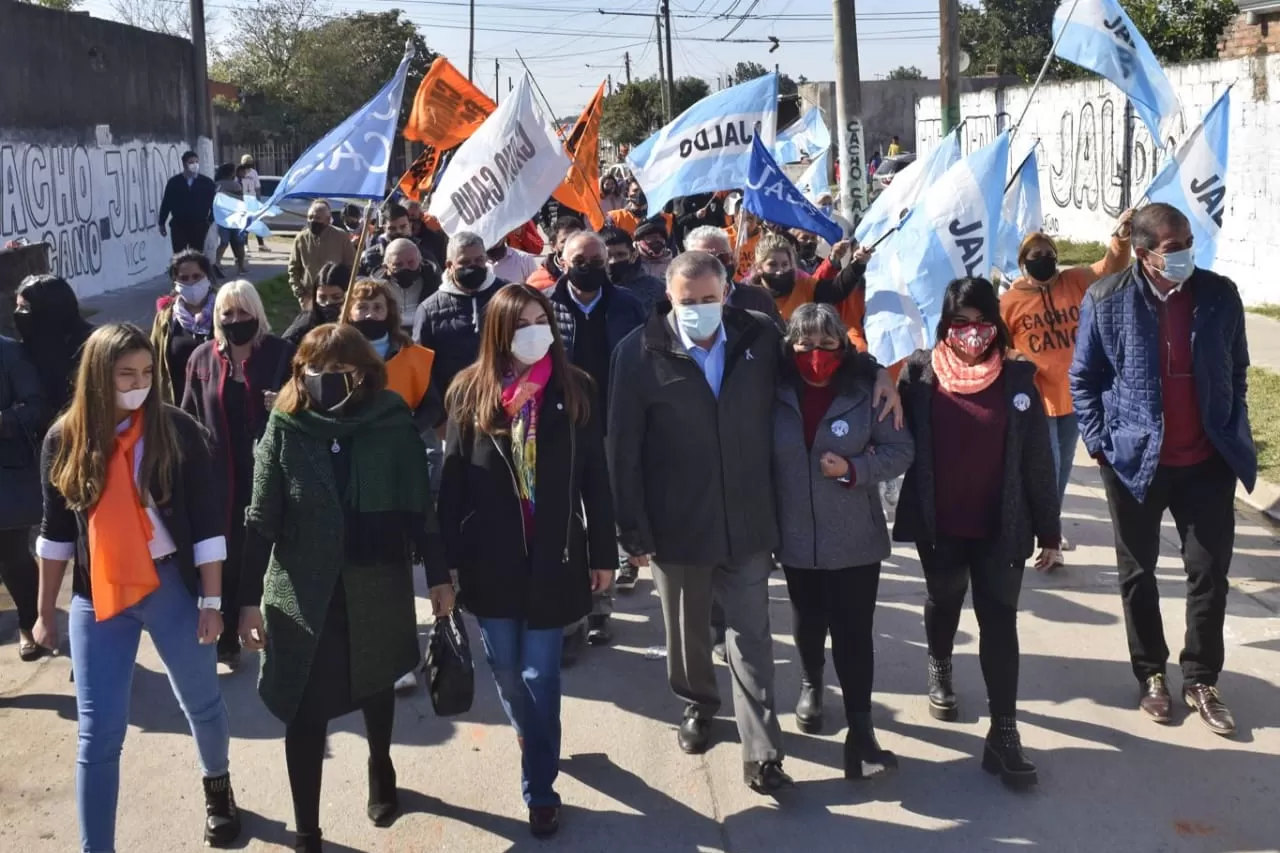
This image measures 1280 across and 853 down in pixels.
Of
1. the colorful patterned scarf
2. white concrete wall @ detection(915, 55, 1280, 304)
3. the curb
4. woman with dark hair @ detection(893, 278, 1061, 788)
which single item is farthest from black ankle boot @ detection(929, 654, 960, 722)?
white concrete wall @ detection(915, 55, 1280, 304)

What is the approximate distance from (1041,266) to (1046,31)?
213 feet

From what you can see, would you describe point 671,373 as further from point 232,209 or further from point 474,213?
point 232,209

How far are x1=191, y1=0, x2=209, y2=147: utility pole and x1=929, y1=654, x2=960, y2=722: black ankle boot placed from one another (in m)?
19.9

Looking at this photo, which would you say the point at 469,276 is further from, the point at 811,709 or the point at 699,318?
the point at 811,709

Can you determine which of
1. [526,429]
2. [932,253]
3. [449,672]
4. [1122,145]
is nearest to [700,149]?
[932,253]

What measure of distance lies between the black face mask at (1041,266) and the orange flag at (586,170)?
270cm

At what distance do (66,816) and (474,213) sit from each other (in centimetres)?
358

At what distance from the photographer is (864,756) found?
4469 millimetres

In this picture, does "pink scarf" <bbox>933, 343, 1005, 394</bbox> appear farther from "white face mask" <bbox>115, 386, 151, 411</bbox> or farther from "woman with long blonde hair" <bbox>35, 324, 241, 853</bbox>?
"white face mask" <bbox>115, 386, 151, 411</bbox>

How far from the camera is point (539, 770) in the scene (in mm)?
4172

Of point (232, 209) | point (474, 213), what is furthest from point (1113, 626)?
point (232, 209)

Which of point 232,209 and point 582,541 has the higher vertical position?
point 232,209

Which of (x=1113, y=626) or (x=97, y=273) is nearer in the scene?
(x=1113, y=626)

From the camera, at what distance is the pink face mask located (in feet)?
14.5
